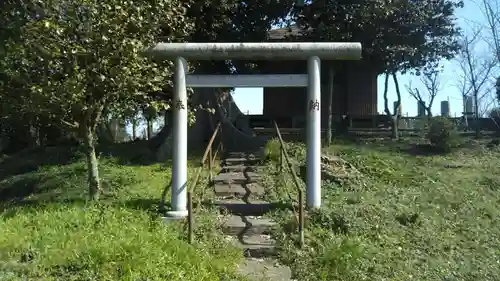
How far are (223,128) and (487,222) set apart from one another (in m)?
9.80

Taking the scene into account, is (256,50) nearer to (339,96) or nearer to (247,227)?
(247,227)

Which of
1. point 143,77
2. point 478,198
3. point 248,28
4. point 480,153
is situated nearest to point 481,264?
point 478,198

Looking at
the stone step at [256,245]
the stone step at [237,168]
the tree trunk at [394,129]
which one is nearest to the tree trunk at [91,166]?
the stone step at [256,245]

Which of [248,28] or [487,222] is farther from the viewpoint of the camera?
[248,28]

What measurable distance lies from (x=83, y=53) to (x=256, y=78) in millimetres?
Result: 2857

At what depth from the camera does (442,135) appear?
16.1m

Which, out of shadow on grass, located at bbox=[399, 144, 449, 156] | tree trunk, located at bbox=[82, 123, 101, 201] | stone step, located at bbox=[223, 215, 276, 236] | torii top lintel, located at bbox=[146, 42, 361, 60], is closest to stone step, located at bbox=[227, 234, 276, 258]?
stone step, located at bbox=[223, 215, 276, 236]

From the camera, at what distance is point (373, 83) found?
2425cm

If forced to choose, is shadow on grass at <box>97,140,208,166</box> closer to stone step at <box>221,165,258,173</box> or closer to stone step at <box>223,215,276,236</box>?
stone step at <box>221,165,258,173</box>

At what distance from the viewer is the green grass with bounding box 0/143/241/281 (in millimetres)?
6211

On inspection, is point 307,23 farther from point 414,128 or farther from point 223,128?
point 414,128

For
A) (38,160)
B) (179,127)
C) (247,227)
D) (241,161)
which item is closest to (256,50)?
(179,127)

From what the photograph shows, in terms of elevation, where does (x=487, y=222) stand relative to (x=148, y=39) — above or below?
below

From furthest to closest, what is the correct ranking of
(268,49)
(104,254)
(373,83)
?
(373,83), (268,49), (104,254)
